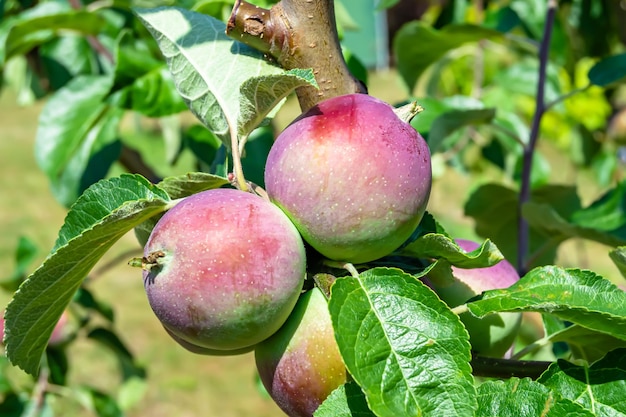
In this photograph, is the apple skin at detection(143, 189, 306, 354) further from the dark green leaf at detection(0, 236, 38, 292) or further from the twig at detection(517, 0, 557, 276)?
the dark green leaf at detection(0, 236, 38, 292)

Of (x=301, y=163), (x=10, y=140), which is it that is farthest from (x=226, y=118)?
(x=10, y=140)

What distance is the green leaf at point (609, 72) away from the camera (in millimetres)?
1249

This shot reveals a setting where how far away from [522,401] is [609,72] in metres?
0.82

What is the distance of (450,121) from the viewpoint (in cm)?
120

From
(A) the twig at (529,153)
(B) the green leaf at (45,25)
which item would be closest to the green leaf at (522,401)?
(A) the twig at (529,153)

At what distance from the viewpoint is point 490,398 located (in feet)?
2.11

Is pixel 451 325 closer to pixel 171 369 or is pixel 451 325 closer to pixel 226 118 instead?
pixel 226 118

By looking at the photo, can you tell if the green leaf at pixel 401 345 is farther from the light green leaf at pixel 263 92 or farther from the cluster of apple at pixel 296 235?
the light green leaf at pixel 263 92

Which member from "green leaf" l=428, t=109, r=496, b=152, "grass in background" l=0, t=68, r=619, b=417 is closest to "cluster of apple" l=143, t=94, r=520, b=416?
"green leaf" l=428, t=109, r=496, b=152

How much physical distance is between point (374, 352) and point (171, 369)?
3292mm

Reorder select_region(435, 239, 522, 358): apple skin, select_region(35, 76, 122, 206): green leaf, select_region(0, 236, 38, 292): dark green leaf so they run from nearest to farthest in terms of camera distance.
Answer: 1. select_region(435, 239, 522, 358): apple skin
2. select_region(35, 76, 122, 206): green leaf
3. select_region(0, 236, 38, 292): dark green leaf

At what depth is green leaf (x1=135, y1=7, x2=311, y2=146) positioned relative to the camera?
0.76 m

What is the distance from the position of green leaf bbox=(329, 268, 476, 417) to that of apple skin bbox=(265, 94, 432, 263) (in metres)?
0.04

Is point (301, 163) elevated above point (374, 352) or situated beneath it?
elevated above
